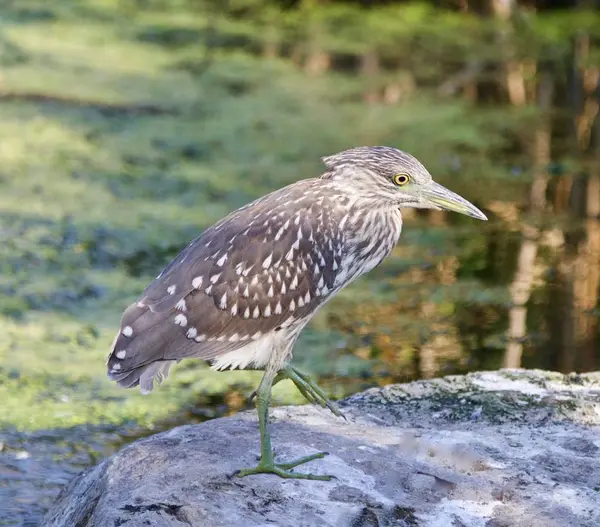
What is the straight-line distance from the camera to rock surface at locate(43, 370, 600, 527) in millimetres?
3822

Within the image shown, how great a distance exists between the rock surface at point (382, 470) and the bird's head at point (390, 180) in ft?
2.72

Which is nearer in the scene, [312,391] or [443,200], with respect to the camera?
[443,200]

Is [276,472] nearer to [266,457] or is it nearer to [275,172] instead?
[266,457]

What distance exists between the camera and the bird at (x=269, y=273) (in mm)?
4188

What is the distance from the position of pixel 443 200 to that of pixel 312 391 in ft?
3.01

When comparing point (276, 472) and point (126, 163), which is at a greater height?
point (126, 163)

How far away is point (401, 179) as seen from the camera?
4.57 m

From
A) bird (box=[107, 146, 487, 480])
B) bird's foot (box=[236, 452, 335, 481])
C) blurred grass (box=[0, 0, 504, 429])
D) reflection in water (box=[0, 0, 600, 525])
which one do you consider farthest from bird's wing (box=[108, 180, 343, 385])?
blurred grass (box=[0, 0, 504, 429])

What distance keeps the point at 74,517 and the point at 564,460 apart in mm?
1736

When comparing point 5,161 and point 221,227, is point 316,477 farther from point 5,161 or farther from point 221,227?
point 5,161

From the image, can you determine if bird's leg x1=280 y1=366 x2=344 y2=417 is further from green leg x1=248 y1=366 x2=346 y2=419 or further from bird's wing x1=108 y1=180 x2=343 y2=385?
bird's wing x1=108 y1=180 x2=343 y2=385

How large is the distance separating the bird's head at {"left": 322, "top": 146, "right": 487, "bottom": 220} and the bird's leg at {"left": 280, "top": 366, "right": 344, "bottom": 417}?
775 millimetres

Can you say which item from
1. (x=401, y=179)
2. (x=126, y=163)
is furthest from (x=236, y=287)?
(x=126, y=163)

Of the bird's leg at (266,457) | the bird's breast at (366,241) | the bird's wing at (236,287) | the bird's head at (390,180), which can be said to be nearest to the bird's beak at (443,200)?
the bird's head at (390,180)
